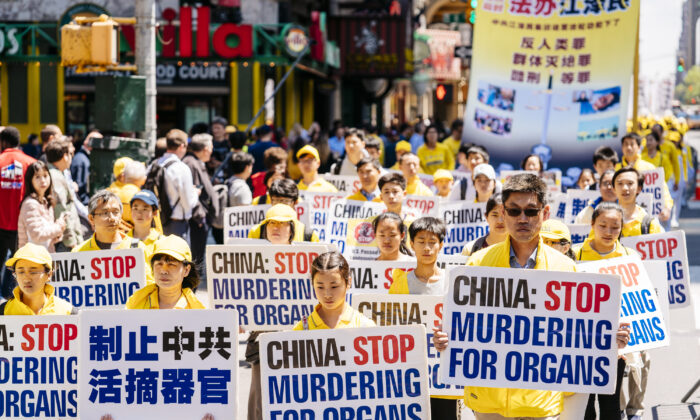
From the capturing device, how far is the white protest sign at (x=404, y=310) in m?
6.95

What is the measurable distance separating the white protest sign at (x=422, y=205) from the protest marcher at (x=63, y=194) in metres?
2.96

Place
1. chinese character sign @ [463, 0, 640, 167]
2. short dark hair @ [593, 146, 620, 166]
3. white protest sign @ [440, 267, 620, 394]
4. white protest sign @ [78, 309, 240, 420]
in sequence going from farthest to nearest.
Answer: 1. chinese character sign @ [463, 0, 640, 167]
2. short dark hair @ [593, 146, 620, 166]
3. white protest sign @ [78, 309, 240, 420]
4. white protest sign @ [440, 267, 620, 394]

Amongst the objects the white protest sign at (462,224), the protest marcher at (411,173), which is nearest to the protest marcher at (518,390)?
the white protest sign at (462,224)

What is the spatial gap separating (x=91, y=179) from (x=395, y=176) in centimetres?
378

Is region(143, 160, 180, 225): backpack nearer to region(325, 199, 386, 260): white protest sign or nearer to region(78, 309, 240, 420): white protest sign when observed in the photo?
region(325, 199, 386, 260): white protest sign

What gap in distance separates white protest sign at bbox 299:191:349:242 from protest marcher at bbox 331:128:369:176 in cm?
199

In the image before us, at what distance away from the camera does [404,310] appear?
23.0 ft

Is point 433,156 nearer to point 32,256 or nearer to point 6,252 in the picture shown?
point 6,252

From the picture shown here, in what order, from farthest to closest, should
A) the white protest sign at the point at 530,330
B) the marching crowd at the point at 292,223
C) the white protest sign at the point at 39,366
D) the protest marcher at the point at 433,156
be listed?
the protest marcher at the point at 433,156 → the white protest sign at the point at 39,366 → the marching crowd at the point at 292,223 → the white protest sign at the point at 530,330

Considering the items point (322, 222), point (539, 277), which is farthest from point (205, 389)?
point (322, 222)

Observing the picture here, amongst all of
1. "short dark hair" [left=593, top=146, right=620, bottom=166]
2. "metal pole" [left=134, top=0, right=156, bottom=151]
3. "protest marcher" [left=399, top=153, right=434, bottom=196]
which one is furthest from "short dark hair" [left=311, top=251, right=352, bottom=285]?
"short dark hair" [left=593, top=146, right=620, bottom=166]

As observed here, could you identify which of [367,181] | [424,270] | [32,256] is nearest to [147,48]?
[367,181]

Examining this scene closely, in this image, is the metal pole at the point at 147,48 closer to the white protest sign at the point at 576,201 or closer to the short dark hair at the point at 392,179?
the short dark hair at the point at 392,179

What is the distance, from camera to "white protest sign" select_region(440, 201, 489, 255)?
11148 mm
